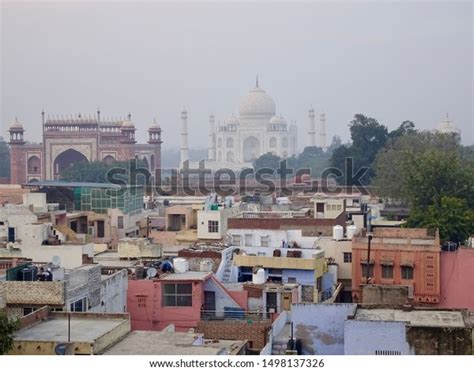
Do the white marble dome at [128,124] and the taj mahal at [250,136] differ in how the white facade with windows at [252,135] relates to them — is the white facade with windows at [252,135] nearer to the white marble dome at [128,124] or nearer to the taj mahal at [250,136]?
the taj mahal at [250,136]

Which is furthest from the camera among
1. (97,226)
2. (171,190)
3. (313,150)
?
(313,150)

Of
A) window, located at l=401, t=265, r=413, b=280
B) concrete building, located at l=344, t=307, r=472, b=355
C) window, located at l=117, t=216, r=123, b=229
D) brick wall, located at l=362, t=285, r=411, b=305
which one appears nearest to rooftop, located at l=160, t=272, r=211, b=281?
brick wall, located at l=362, t=285, r=411, b=305

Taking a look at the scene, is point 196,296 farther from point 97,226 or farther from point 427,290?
point 97,226

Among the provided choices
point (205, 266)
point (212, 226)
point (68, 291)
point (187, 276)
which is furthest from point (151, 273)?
point (212, 226)

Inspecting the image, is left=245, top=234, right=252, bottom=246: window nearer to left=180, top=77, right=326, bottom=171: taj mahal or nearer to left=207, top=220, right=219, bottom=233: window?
left=207, top=220, right=219, bottom=233: window

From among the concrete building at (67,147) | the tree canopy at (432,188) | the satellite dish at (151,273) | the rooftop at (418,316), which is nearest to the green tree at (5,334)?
the rooftop at (418,316)

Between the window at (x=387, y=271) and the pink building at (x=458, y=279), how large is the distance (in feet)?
1.67

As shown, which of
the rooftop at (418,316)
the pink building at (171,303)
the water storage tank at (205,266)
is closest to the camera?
the rooftop at (418,316)

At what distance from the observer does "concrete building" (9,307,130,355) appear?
603 cm

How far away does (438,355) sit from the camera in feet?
20.2

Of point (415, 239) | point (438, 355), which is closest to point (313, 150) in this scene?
point (415, 239)

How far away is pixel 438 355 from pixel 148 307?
115 inches

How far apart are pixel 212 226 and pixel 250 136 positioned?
37223 millimetres

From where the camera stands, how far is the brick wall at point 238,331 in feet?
23.6
